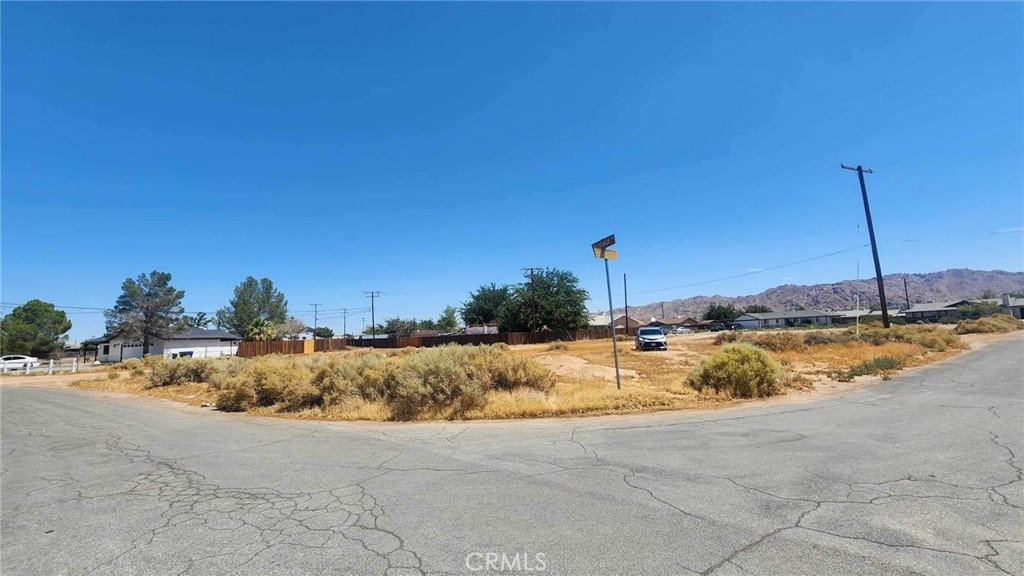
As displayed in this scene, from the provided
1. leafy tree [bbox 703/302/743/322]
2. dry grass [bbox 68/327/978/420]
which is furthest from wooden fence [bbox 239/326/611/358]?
leafy tree [bbox 703/302/743/322]

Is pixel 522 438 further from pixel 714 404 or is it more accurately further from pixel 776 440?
pixel 714 404

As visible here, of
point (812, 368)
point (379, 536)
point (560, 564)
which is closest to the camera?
point (560, 564)

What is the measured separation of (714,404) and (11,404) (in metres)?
24.5

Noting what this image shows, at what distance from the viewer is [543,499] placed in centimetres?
492

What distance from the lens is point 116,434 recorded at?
10.2m

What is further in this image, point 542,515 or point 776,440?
point 776,440

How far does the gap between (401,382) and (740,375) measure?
29.7 ft

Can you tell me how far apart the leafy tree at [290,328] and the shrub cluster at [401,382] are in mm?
91573

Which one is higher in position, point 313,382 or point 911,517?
point 313,382

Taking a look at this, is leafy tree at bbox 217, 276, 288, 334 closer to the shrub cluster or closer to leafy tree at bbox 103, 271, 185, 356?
leafy tree at bbox 103, 271, 185, 356

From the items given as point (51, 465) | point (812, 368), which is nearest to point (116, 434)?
point (51, 465)

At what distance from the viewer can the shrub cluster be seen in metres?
11.3

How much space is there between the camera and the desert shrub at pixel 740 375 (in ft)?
41.5

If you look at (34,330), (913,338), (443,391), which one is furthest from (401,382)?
(34,330)
